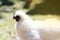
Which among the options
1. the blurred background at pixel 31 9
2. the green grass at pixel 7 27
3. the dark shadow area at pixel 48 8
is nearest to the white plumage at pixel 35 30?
the green grass at pixel 7 27

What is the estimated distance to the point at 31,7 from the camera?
311 centimetres

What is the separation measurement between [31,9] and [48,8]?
0.26 meters

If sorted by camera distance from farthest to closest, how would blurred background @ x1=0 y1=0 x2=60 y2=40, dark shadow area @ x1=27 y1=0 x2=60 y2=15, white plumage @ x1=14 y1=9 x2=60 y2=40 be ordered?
dark shadow area @ x1=27 y1=0 x2=60 y2=15
blurred background @ x1=0 y1=0 x2=60 y2=40
white plumage @ x1=14 y1=9 x2=60 y2=40

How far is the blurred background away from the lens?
2676 mm

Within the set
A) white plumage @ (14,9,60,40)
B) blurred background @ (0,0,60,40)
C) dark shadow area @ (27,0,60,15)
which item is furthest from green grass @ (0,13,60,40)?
white plumage @ (14,9,60,40)

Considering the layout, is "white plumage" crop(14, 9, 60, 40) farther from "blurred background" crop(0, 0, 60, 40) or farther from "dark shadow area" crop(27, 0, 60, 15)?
"dark shadow area" crop(27, 0, 60, 15)

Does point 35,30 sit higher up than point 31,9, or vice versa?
point 31,9

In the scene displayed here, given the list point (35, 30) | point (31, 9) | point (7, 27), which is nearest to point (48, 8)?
point (31, 9)

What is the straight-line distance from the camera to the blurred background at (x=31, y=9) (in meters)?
2.68

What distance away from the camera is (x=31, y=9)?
10.0ft

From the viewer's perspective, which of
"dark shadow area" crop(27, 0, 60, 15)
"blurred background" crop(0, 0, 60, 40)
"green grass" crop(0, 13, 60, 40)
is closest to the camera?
"green grass" crop(0, 13, 60, 40)

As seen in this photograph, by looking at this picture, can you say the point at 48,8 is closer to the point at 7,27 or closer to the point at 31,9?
the point at 31,9

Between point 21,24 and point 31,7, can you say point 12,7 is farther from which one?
point 21,24

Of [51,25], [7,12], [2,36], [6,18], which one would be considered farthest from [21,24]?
[7,12]
